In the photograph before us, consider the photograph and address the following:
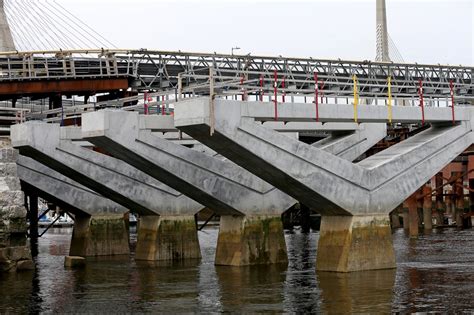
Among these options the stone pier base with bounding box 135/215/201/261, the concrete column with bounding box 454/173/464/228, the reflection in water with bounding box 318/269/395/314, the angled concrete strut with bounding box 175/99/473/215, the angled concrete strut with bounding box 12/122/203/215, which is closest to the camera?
the reflection in water with bounding box 318/269/395/314

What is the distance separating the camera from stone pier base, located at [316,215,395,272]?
3231 centimetres

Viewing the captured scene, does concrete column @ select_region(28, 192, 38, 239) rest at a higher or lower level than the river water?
higher

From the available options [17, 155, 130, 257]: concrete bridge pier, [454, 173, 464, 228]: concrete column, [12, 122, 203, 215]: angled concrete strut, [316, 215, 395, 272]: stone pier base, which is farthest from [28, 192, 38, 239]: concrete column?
[454, 173, 464, 228]: concrete column

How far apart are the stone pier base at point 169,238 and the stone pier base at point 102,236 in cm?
489

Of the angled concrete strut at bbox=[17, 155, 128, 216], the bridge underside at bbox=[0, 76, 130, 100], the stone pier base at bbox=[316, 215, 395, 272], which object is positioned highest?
the bridge underside at bbox=[0, 76, 130, 100]

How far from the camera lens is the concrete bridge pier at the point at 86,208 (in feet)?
154

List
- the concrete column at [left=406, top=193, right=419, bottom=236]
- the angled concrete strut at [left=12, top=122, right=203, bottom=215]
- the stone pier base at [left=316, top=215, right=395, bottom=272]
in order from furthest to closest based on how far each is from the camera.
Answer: the concrete column at [left=406, top=193, right=419, bottom=236], the angled concrete strut at [left=12, top=122, right=203, bottom=215], the stone pier base at [left=316, top=215, right=395, bottom=272]

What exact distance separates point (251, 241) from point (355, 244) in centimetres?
629

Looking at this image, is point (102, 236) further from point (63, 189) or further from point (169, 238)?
point (169, 238)

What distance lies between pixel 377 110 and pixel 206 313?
1242 cm

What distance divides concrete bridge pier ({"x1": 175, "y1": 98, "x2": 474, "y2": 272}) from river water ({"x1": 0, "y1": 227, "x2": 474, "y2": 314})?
1202mm

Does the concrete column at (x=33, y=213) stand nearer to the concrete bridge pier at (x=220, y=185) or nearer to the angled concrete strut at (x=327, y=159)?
the concrete bridge pier at (x=220, y=185)

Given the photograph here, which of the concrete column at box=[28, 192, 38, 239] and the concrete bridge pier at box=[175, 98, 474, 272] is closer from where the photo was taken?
the concrete bridge pier at box=[175, 98, 474, 272]

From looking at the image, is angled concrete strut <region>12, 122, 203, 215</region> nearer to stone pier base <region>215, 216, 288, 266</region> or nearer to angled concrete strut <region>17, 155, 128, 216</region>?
angled concrete strut <region>17, 155, 128, 216</region>
